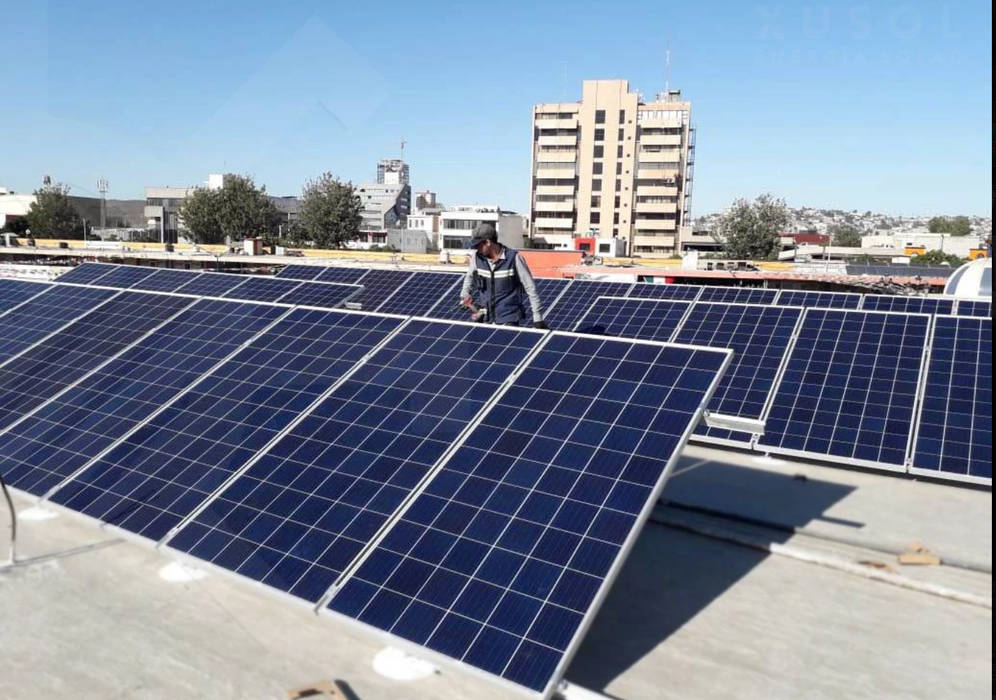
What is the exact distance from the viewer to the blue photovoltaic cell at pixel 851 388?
41.1ft

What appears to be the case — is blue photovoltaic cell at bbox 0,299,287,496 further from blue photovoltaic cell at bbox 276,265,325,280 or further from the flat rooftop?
blue photovoltaic cell at bbox 276,265,325,280

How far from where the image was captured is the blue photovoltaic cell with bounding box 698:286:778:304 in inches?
888

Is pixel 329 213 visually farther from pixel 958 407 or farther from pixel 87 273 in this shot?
pixel 958 407

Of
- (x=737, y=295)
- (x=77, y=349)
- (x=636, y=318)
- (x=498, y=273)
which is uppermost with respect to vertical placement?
(x=498, y=273)

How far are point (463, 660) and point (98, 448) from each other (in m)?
6.09

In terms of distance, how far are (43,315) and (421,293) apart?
1132 cm

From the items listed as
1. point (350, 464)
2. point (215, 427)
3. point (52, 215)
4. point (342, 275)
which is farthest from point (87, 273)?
point (52, 215)

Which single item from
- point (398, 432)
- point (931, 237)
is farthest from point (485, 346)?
point (931, 237)

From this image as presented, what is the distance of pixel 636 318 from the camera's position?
18.1 meters

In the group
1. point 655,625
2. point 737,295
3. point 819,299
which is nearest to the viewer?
point 655,625

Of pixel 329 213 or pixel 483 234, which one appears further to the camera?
pixel 329 213

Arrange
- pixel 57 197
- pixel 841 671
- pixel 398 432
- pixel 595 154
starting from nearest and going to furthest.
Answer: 1. pixel 841 671
2. pixel 398 432
3. pixel 57 197
4. pixel 595 154

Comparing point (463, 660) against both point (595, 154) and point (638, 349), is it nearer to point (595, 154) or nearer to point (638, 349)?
point (638, 349)

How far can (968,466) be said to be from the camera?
11664 millimetres
